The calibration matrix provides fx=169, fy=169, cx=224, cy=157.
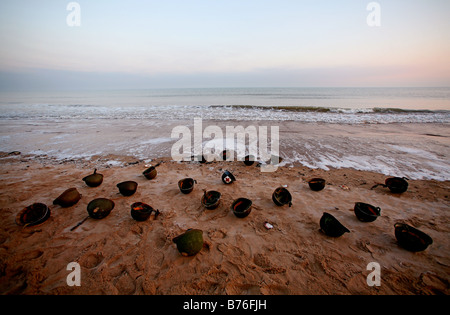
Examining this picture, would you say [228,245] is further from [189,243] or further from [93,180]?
[93,180]

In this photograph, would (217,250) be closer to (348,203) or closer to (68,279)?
(68,279)

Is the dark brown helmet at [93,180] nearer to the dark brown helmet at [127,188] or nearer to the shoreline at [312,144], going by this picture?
the dark brown helmet at [127,188]

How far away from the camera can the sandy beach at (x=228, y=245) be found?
116 inches

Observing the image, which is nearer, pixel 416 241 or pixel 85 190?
pixel 416 241

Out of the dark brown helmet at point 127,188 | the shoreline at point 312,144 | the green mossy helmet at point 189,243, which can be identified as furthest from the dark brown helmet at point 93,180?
the green mossy helmet at point 189,243

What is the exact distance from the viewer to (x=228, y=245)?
372cm

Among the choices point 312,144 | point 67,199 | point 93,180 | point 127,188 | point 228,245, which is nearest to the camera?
point 228,245

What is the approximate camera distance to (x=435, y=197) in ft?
17.7

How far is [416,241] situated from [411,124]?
18114mm

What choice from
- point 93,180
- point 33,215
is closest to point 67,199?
point 33,215

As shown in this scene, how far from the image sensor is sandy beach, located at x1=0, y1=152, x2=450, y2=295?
9.64 feet

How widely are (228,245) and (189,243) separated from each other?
0.91 meters

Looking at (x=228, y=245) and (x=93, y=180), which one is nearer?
(x=228, y=245)

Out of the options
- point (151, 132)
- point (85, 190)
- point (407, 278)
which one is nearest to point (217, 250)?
point (407, 278)
